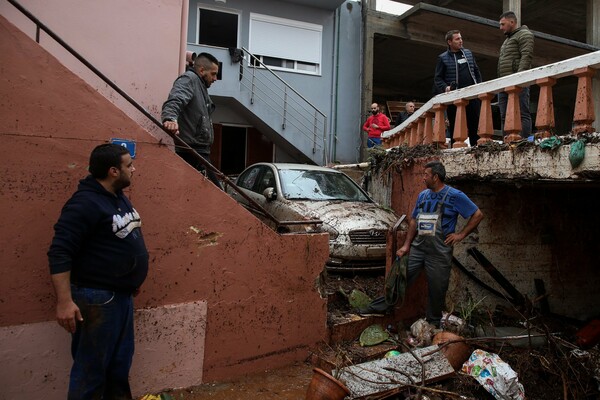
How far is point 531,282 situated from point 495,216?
1.21m

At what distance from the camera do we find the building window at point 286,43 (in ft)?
39.5

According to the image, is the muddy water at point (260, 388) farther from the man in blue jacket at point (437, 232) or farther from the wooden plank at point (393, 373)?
the man in blue jacket at point (437, 232)

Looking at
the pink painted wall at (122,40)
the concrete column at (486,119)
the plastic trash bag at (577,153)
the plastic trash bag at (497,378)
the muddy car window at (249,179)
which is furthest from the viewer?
the muddy car window at (249,179)

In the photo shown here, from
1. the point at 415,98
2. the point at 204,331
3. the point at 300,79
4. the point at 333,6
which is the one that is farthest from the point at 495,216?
the point at 415,98

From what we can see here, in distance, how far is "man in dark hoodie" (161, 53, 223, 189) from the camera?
401 cm

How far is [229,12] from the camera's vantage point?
11.8m

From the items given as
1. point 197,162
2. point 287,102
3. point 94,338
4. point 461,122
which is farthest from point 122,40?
point 287,102

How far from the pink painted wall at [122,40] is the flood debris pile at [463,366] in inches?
127

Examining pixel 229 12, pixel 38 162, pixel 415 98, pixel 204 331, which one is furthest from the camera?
pixel 415 98

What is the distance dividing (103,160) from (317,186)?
4203 mm

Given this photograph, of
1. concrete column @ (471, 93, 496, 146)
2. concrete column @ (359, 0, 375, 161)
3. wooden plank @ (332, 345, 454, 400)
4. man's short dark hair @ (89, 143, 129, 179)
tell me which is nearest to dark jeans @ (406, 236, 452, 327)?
wooden plank @ (332, 345, 454, 400)

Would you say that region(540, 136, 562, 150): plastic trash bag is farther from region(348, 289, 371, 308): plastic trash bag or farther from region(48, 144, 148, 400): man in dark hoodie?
region(48, 144, 148, 400): man in dark hoodie

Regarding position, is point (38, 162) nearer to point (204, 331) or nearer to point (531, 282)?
point (204, 331)

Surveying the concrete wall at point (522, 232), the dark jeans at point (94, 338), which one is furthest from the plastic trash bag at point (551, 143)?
the dark jeans at point (94, 338)
